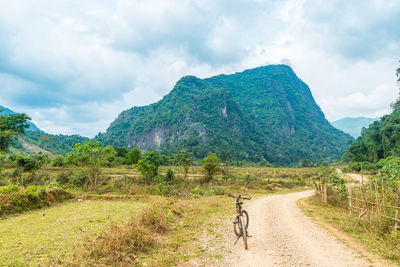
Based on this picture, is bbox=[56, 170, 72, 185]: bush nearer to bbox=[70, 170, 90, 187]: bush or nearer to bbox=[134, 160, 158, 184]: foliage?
bbox=[70, 170, 90, 187]: bush

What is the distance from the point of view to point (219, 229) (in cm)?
723

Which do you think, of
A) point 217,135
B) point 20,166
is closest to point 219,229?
point 20,166

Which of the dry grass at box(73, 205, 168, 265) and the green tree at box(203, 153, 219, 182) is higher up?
the green tree at box(203, 153, 219, 182)

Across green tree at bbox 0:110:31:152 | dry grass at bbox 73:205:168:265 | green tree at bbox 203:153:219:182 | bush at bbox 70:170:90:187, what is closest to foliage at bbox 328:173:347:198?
dry grass at bbox 73:205:168:265


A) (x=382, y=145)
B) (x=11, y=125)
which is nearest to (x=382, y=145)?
(x=382, y=145)

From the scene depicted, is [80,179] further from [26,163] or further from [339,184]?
[339,184]

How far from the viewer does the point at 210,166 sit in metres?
22.6

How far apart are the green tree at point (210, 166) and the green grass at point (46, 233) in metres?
14.7

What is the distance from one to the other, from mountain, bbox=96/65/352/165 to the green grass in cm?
8060

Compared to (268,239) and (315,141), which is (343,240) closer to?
(268,239)

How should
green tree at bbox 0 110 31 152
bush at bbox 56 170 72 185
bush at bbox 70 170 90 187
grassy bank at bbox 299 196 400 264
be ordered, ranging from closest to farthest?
grassy bank at bbox 299 196 400 264, bush at bbox 70 170 90 187, bush at bbox 56 170 72 185, green tree at bbox 0 110 31 152

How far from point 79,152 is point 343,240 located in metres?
15.5

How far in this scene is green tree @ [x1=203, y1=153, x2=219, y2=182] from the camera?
2250 cm

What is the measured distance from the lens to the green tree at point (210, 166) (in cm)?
2250
